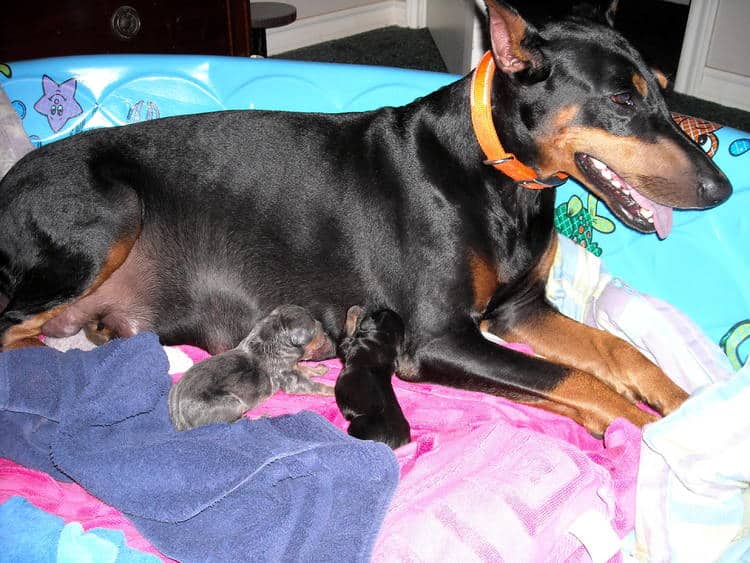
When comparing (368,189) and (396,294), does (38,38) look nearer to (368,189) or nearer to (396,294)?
(368,189)

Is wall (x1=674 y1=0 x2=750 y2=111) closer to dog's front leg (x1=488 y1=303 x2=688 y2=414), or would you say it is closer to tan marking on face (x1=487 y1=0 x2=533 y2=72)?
dog's front leg (x1=488 y1=303 x2=688 y2=414)

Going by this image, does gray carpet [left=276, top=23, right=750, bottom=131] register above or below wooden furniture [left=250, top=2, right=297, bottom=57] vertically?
below

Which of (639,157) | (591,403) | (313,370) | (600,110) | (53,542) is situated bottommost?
(313,370)

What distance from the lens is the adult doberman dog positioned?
2.07m

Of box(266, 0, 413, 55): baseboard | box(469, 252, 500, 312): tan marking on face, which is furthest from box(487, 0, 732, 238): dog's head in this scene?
box(266, 0, 413, 55): baseboard

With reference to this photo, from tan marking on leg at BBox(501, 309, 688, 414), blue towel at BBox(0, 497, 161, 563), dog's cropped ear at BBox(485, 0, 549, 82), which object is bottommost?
blue towel at BBox(0, 497, 161, 563)

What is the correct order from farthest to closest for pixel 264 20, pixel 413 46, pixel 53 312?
pixel 413 46
pixel 264 20
pixel 53 312

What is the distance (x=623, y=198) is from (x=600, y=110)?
32cm

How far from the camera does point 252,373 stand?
2297 mm

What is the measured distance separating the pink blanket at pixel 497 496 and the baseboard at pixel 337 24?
509 centimetres

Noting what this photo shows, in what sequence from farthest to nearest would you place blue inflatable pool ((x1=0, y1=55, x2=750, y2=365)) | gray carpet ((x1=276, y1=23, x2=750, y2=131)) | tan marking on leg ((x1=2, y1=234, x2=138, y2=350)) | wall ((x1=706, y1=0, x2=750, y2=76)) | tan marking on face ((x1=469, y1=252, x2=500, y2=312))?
gray carpet ((x1=276, y1=23, x2=750, y2=131)) < wall ((x1=706, y1=0, x2=750, y2=76)) < blue inflatable pool ((x1=0, y1=55, x2=750, y2=365)) < tan marking on leg ((x1=2, y1=234, x2=138, y2=350)) < tan marking on face ((x1=469, y1=252, x2=500, y2=312))

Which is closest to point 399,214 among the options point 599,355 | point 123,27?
point 599,355

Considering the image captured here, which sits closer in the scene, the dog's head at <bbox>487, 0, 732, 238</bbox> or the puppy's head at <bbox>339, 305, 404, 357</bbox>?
the dog's head at <bbox>487, 0, 732, 238</bbox>

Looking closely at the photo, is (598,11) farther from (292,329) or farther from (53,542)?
(53,542)
